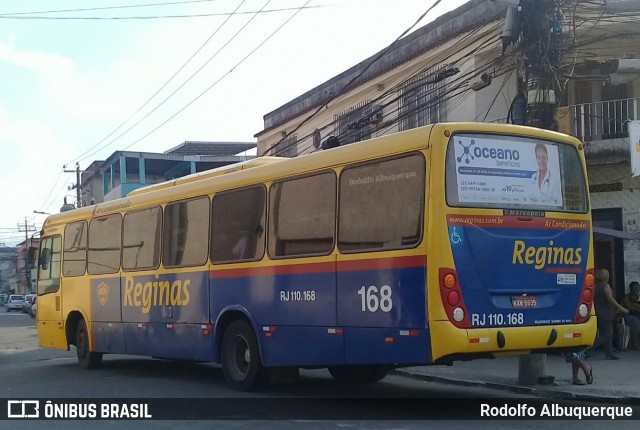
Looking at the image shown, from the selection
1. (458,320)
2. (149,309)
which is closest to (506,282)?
(458,320)

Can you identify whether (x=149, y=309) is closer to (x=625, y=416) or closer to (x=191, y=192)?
(x=191, y=192)

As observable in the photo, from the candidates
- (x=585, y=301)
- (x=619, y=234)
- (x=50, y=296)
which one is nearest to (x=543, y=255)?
(x=585, y=301)

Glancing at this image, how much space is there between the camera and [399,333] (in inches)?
358

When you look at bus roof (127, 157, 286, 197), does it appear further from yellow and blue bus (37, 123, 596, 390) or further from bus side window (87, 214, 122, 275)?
bus side window (87, 214, 122, 275)

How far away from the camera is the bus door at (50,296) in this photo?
17.4 meters

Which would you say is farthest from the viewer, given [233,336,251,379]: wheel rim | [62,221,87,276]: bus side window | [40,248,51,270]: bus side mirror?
[40,248,51,270]: bus side mirror

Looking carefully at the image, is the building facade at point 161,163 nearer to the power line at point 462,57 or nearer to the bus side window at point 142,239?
the power line at point 462,57

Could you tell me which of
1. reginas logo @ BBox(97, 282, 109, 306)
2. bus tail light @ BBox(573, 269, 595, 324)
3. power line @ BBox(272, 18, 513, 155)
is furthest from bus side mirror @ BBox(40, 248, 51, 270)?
bus tail light @ BBox(573, 269, 595, 324)

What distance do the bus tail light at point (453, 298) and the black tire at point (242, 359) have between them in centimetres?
369

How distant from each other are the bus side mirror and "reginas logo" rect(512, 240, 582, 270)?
12000 mm

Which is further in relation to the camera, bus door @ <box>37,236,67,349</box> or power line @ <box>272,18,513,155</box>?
power line @ <box>272,18,513,155</box>

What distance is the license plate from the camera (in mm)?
9297

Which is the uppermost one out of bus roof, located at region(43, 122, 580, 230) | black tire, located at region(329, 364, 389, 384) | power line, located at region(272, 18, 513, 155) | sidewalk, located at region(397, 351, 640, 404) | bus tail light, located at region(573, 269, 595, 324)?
power line, located at region(272, 18, 513, 155)

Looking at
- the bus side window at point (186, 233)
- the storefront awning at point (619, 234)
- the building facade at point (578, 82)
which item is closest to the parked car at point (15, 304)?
Result: the building facade at point (578, 82)
